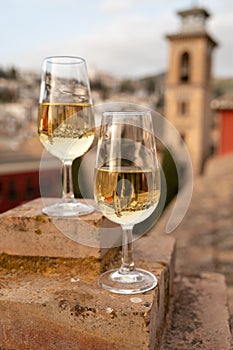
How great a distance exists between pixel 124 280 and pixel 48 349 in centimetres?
23

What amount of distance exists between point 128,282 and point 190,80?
21.6 metres

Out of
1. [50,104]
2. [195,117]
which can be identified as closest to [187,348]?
[50,104]

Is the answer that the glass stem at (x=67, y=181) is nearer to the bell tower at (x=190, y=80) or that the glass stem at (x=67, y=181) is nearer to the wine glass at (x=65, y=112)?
Answer: the wine glass at (x=65, y=112)

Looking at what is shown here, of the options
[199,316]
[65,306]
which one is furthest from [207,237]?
Result: [65,306]

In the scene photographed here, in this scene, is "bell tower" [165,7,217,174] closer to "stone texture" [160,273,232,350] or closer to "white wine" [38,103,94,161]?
"stone texture" [160,273,232,350]

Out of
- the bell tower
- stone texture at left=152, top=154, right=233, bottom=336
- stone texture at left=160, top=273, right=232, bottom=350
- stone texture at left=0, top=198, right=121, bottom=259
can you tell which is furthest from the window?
stone texture at left=0, top=198, right=121, bottom=259

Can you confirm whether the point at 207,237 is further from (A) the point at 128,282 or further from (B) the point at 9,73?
(B) the point at 9,73

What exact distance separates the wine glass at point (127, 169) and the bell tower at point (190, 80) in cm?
2026

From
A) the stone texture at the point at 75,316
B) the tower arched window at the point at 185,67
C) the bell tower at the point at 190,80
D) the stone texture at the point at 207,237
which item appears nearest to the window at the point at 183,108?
the bell tower at the point at 190,80

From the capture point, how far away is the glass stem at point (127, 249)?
99 cm

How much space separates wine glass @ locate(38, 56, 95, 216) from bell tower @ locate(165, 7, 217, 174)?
20.0 meters

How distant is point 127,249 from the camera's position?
3.33 ft

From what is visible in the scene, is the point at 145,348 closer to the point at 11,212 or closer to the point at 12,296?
the point at 12,296

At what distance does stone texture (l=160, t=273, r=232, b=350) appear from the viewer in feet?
3.56
